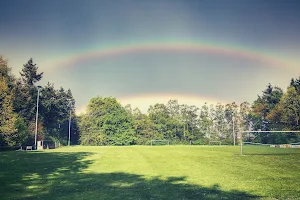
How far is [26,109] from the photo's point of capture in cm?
8306

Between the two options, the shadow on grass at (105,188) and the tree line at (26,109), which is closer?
the shadow on grass at (105,188)

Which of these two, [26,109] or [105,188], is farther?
[26,109]

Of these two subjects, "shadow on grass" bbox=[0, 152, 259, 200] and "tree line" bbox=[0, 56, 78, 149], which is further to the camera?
"tree line" bbox=[0, 56, 78, 149]

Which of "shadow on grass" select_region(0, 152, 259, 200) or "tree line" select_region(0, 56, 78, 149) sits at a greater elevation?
"tree line" select_region(0, 56, 78, 149)

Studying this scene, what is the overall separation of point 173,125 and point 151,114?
10.5 meters

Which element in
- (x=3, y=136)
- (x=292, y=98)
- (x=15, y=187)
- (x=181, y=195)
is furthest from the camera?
(x=292, y=98)

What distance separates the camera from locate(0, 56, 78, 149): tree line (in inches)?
2344

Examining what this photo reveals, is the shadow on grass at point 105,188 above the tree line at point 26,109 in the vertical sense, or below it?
below

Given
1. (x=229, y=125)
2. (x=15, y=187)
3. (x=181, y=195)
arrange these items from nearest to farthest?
1. (x=181, y=195)
2. (x=15, y=187)
3. (x=229, y=125)

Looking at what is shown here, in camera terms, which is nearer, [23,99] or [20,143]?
[20,143]

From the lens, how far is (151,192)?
12445 mm

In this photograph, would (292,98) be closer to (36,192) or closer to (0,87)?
(0,87)

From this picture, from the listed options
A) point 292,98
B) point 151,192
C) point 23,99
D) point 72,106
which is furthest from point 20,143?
point 292,98

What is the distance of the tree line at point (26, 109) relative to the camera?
59531 mm
